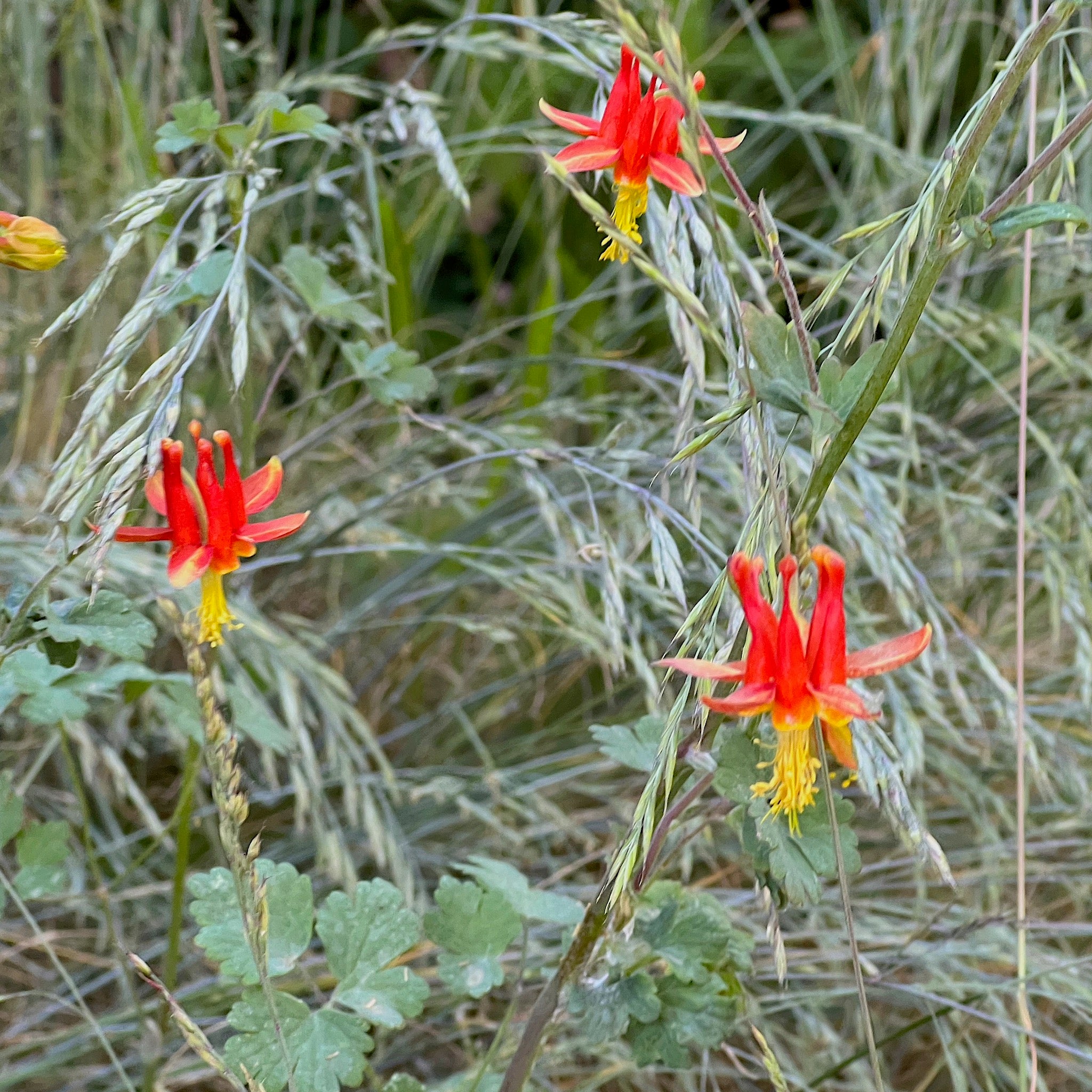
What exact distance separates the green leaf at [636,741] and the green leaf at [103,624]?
0.25 m

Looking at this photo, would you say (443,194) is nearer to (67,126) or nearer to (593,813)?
(67,126)

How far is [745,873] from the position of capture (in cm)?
111

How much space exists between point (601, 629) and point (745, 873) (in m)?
0.33

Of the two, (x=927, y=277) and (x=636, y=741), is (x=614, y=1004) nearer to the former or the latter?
(x=636, y=741)

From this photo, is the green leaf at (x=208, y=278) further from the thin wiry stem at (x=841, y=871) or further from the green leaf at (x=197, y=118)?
the thin wiry stem at (x=841, y=871)

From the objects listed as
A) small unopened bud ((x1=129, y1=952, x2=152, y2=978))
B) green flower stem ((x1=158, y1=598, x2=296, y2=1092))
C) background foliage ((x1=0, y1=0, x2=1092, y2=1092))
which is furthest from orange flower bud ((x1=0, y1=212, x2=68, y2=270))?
small unopened bud ((x1=129, y1=952, x2=152, y2=978))

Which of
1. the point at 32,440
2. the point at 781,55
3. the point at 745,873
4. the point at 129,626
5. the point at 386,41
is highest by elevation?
the point at 386,41

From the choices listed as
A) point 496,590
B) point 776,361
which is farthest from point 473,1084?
point 496,590

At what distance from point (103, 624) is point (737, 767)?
0.35 metres

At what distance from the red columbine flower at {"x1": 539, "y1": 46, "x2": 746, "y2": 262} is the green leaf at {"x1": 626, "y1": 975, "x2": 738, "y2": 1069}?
38 centimetres

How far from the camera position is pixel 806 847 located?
510 mm

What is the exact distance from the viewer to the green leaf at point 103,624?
1.93 ft

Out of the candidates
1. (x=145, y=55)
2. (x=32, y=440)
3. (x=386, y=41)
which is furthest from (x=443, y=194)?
(x=32, y=440)

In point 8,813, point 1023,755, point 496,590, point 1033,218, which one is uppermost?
point 1033,218
